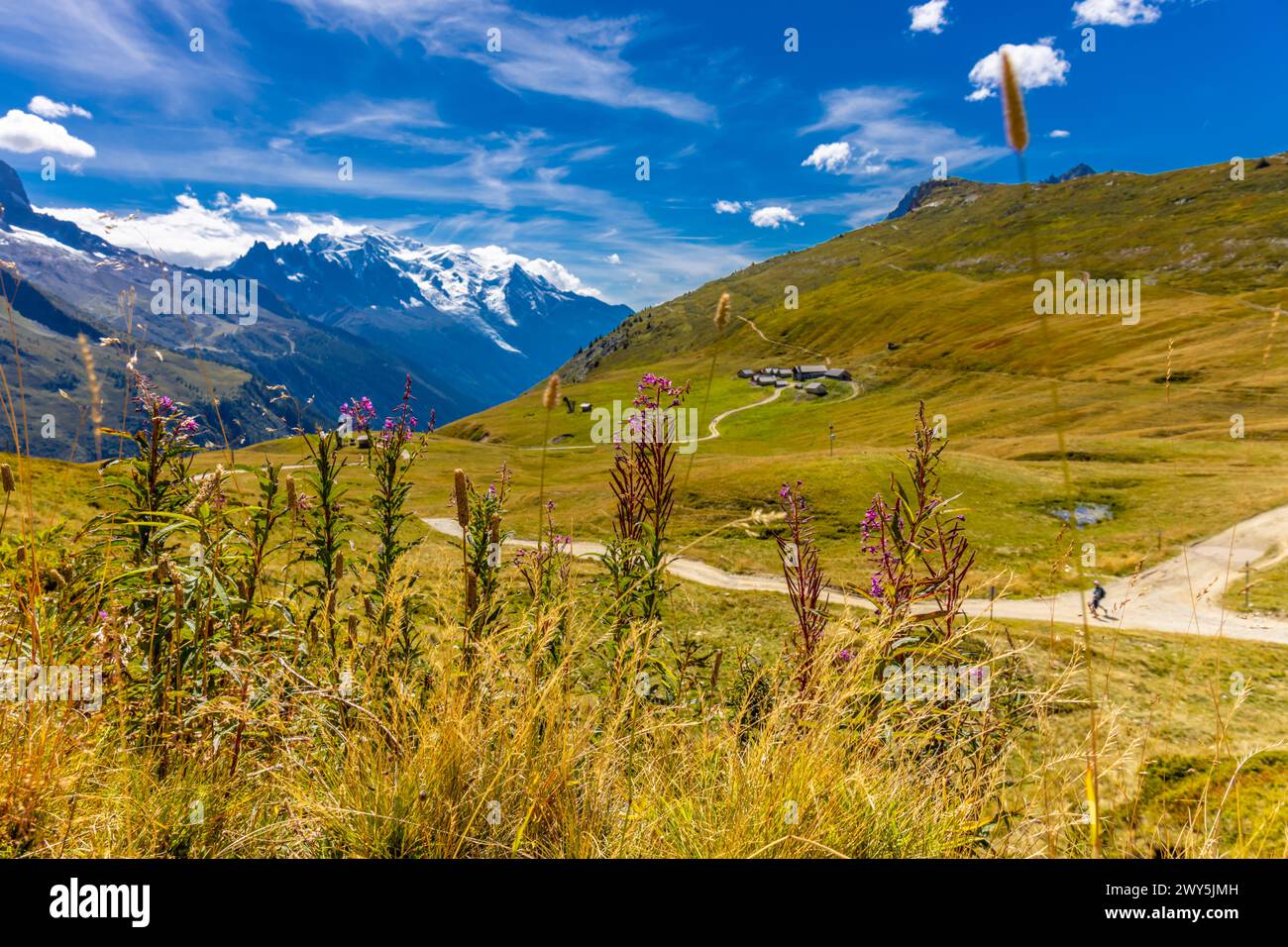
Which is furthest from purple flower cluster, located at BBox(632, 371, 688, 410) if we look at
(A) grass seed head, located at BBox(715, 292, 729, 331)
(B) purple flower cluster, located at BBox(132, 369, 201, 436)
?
(B) purple flower cluster, located at BBox(132, 369, 201, 436)

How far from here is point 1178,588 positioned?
73.7 ft

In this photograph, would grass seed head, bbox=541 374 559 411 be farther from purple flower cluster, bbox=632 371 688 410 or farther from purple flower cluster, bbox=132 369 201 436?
purple flower cluster, bbox=132 369 201 436

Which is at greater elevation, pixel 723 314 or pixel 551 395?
pixel 723 314

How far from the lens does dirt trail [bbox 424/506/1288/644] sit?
1816cm

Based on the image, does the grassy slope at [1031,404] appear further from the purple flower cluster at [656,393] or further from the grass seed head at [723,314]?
the purple flower cluster at [656,393]

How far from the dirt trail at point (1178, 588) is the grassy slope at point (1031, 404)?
1.01 m

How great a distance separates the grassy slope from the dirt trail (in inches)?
39.8

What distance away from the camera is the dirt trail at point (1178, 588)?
1816cm

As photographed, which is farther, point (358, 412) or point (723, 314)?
point (358, 412)

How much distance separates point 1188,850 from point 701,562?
25.9 m

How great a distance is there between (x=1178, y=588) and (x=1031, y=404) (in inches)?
2506

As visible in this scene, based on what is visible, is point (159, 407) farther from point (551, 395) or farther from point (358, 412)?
point (551, 395)

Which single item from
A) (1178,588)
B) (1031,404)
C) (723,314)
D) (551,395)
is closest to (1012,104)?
(723,314)
